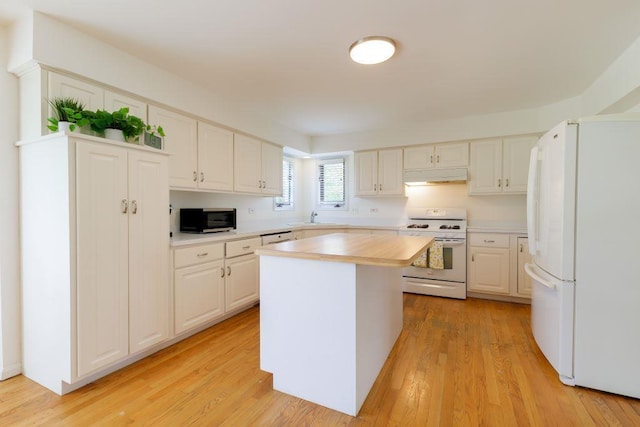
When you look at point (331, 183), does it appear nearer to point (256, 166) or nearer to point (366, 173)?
point (366, 173)

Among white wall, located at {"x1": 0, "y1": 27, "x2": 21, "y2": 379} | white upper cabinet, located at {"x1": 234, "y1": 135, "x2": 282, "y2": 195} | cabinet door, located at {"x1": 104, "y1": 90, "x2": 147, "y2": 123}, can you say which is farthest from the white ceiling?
white upper cabinet, located at {"x1": 234, "y1": 135, "x2": 282, "y2": 195}

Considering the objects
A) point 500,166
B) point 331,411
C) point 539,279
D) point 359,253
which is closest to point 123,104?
point 359,253

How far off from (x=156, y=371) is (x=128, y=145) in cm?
158

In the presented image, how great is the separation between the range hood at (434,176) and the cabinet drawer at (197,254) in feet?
8.95

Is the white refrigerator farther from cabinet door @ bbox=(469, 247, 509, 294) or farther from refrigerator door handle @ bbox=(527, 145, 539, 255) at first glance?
cabinet door @ bbox=(469, 247, 509, 294)

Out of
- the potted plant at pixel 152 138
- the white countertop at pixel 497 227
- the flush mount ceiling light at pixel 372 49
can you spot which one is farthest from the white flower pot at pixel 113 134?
the white countertop at pixel 497 227

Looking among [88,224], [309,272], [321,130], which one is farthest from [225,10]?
[321,130]

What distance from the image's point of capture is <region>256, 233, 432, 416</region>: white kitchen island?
63.9 inches

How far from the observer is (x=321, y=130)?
14.9 feet

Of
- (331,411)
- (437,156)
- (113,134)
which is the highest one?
(437,156)

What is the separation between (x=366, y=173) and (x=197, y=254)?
2.80 meters

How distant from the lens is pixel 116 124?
2033 mm

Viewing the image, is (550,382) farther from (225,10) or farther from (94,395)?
(225,10)

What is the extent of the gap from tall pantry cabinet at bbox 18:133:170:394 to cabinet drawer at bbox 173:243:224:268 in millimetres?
281
